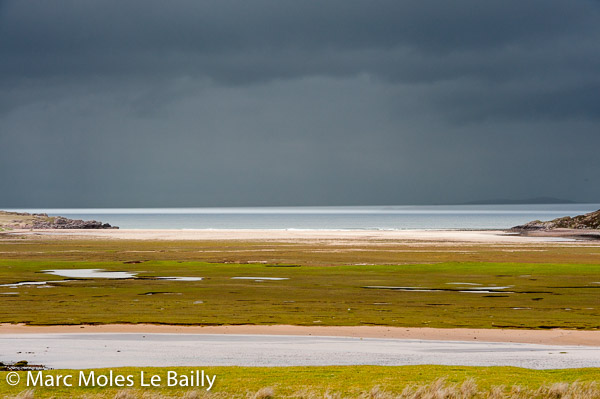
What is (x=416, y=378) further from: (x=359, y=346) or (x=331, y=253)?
(x=331, y=253)

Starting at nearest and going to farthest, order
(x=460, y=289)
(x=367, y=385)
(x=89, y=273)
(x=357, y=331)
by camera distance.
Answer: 1. (x=367, y=385)
2. (x=357, y=331)
3. (x=460, y=289)
4. (x=89, y=273)

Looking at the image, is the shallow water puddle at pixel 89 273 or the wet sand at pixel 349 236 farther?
the wet sand at pixel 349 236

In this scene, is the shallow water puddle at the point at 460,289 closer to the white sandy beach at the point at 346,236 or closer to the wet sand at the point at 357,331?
the wet sand at the point at 357,331

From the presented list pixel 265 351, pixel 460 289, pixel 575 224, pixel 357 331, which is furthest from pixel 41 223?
pixel 265 351

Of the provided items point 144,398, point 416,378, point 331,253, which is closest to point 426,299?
point 416,378

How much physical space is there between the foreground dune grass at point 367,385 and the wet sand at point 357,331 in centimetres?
736

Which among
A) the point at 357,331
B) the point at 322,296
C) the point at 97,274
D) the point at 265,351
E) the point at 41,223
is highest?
the point at 41,223

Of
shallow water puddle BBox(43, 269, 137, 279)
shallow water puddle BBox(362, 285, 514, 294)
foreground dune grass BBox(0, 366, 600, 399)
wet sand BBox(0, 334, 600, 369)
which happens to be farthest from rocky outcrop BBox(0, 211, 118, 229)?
foreground dune grass BBox(0, 366, 600, 399)

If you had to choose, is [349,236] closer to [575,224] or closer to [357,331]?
[575,224]

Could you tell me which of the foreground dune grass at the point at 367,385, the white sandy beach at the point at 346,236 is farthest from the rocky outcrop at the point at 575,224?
the foreground dune grass at the point at 367,385

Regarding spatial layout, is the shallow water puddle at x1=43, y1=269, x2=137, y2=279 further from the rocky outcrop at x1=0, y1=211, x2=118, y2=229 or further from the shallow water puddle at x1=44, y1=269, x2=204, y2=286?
the rocky outcrop at x1=0, y1=211, x2=118, y2=229

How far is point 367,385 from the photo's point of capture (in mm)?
17328

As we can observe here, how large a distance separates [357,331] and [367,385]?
10927mm

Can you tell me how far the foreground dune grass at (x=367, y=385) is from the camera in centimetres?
1614
